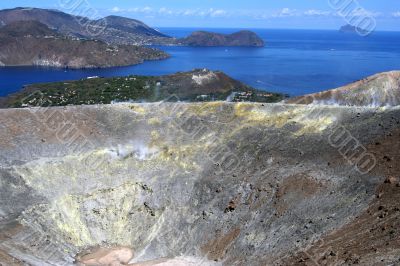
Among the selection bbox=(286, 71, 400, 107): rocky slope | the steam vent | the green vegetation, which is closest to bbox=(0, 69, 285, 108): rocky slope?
the green vegetation

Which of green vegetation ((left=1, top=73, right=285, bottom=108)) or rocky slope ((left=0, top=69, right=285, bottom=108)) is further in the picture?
rocky slope ((left=0, top=69, right=285, bottom=108))

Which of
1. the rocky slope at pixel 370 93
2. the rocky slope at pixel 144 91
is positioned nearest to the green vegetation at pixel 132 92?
the rocky slope at pixel 144 91

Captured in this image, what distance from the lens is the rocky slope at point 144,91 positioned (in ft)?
346

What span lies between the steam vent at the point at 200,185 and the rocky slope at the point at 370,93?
23832 millimetres

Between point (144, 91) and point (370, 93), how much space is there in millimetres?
57477

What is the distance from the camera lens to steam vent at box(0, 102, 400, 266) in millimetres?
31625

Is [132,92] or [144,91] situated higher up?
[144,91]

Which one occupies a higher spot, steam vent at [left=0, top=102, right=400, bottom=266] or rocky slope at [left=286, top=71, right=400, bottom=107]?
rocky slope at [left=286, top=71, right=400, bottom=107]

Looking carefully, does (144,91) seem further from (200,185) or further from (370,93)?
(200,185)

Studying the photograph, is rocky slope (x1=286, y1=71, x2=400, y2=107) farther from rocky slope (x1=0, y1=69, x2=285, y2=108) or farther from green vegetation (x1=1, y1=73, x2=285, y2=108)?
rocky slope (x1=0, y1=69, x2=285, y2=108)

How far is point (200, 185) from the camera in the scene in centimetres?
4072

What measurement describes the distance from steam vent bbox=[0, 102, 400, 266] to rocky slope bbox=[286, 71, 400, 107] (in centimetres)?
2383

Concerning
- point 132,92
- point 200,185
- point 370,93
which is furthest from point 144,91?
point 200,185

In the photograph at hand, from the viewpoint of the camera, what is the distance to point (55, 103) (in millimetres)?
101562
